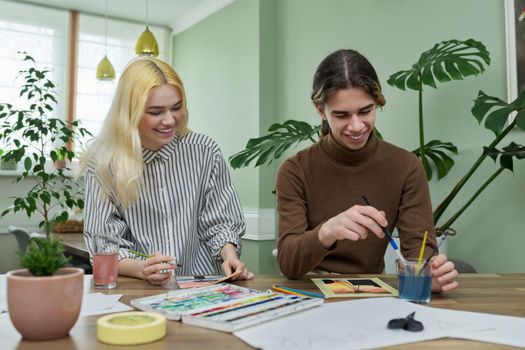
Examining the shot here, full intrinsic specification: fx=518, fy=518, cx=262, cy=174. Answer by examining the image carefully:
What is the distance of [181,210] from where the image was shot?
65.7 inches

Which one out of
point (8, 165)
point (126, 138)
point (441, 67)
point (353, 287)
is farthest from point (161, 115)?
point (8, 165)

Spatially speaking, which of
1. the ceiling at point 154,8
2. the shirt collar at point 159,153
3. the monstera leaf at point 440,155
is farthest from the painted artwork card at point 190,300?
the ceiling at point 154,8

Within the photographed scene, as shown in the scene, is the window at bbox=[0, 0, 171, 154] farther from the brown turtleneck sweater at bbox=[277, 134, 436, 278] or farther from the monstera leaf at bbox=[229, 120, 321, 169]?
the brown turtleneck sweater at bbox=[277, 134, 436, 278]

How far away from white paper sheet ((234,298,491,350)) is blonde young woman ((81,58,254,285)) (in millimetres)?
499

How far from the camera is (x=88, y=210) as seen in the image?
1.53m

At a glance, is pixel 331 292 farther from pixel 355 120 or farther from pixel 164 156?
pixel 164 156

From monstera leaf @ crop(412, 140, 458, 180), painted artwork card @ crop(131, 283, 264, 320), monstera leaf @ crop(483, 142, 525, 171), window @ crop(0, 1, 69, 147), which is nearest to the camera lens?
painted artwork card @ crop(131, 283, 264, 320)

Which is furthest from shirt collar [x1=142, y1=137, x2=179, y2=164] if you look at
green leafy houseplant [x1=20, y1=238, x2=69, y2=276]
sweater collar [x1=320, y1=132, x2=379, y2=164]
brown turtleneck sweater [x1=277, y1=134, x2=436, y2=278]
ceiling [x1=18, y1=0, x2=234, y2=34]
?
ceiling [x1=18, y1=0, x2=234, y2=34]

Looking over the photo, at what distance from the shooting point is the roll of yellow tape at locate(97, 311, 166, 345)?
0.78 meters

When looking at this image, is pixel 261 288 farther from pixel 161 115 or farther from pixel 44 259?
pixel 161 115

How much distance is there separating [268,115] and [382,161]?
7.88 feet

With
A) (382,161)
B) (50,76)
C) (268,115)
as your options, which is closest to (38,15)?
(50,76)

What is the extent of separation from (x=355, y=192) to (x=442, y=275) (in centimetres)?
53

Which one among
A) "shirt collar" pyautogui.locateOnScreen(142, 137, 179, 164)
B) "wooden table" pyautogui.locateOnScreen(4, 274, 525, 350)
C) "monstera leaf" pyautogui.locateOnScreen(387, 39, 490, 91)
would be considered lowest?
"wooden table" pyautogui.locateOnScreen(4, 274, 525, 350)
